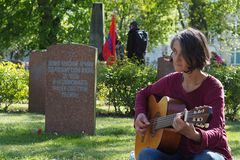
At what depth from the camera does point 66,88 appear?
9.07 m

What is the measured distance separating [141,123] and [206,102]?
0.67 m

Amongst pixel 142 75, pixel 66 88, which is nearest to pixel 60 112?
pixel 66 88

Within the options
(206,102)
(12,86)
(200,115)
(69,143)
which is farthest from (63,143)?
(12,86)

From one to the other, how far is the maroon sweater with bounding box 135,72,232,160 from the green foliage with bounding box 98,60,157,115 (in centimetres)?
801

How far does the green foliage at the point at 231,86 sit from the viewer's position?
12.5 metres

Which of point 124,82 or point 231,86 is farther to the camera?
point 124,82

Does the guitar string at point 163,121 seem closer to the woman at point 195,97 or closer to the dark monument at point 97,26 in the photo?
the woman at point 195,97

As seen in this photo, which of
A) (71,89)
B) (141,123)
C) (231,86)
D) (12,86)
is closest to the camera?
(141,123)

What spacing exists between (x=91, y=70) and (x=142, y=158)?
15.9 ft

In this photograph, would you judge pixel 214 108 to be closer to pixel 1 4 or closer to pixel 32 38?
pixel 1 4

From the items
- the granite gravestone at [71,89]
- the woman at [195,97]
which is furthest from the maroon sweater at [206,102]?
the granite gravestone at [71,89]

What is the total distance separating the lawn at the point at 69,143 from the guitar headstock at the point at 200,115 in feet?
11.5

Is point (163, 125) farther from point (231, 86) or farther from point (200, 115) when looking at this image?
point (231, 86)

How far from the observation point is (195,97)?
13.9 feet
